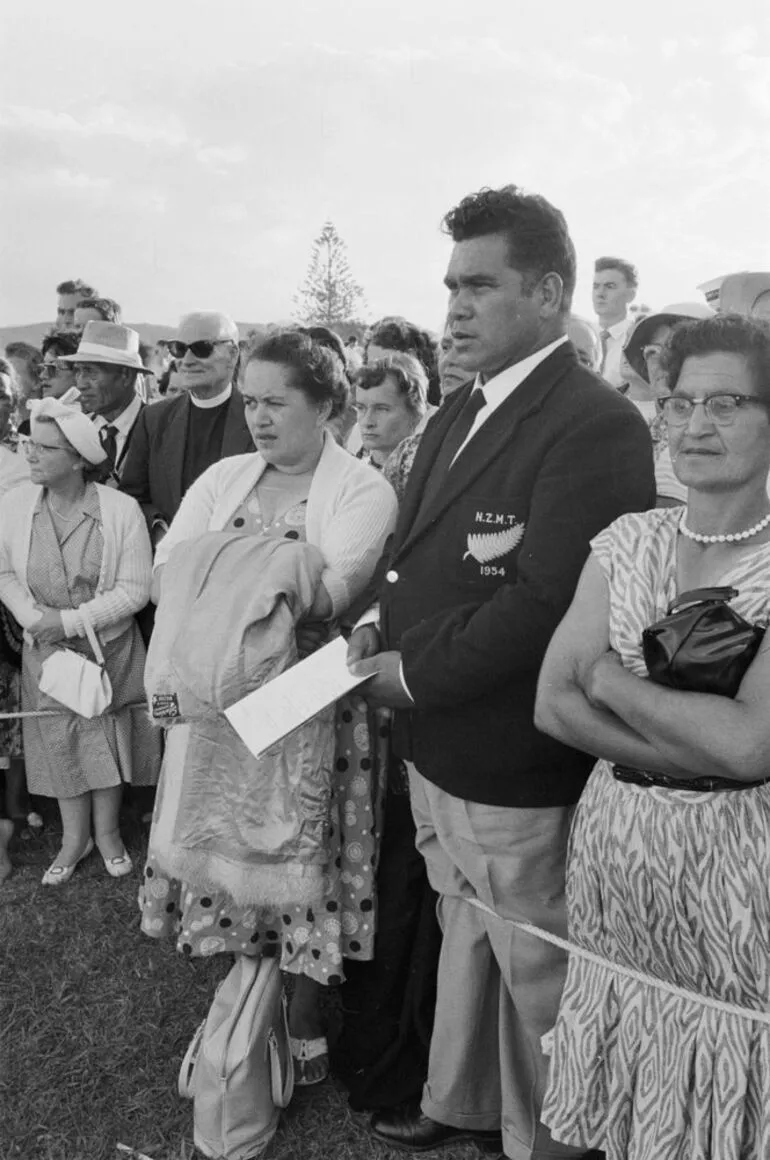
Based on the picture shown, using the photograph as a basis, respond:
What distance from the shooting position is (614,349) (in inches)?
259

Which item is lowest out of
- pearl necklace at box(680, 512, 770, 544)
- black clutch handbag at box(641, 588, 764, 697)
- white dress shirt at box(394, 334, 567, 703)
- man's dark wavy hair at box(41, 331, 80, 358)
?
black clutch handbag at box(641, 588, 764, 697)

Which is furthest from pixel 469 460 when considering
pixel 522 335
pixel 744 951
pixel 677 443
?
pixel 744 951

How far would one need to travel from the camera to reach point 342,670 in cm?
235

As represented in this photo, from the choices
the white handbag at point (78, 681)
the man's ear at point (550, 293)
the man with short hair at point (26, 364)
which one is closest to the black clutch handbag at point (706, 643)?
the man's ear at point (550, 293)

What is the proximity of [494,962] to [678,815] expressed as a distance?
0.98 m

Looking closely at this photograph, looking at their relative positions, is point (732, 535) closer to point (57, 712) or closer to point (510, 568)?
point (510, 568)

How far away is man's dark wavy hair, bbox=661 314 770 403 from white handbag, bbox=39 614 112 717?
2883mm

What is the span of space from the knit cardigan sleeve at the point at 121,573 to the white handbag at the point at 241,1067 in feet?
5.86

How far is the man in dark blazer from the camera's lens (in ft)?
7.18

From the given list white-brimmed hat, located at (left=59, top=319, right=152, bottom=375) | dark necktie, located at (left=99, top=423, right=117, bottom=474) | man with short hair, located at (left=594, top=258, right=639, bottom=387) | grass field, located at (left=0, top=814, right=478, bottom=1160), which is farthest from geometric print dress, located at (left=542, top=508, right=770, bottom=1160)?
man with short hair, located at (left=594, top=258, right=639, bottom=387)

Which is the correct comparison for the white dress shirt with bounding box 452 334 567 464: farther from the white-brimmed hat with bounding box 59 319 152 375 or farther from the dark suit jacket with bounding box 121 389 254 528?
the white-brimmed hat with bounding box 59 319 152 375

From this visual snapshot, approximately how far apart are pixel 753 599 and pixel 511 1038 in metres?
1.42

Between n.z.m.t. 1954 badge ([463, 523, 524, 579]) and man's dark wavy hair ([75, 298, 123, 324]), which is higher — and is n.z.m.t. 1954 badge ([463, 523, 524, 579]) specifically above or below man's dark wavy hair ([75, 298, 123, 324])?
below

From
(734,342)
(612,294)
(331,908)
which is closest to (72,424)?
(331,908)
